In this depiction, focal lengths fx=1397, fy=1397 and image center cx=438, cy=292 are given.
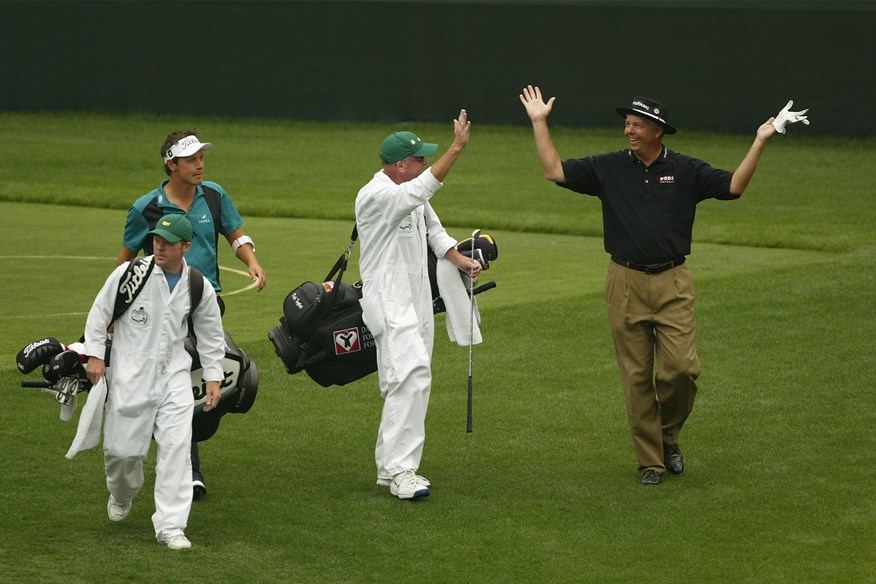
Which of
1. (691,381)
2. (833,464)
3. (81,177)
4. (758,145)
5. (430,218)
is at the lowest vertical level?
(81,177)

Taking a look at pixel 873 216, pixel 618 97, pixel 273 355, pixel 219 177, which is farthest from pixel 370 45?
pixel 273 355

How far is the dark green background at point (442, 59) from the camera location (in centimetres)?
2950

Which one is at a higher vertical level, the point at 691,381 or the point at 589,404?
the point at 691,381

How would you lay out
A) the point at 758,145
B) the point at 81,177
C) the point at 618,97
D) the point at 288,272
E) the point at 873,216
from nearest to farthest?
the point at 758,145 < the point at 288,272 < the point at 873,216 < the point at 81,177 < the point at 618,97

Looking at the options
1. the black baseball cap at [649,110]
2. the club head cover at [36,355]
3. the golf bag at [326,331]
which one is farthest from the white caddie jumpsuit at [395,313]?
the club head cover at [36,355]

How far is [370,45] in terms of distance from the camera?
107ft

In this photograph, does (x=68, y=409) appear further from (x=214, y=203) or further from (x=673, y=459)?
(x=673, y=459)

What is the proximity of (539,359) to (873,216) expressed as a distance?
1020 cm

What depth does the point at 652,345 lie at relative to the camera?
28.6ft

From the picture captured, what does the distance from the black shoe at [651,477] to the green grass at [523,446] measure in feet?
0.40

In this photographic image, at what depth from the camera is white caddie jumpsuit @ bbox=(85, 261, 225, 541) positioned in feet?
23.9

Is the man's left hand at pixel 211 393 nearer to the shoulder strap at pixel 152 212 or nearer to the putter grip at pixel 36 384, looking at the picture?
the putter grip at pixel 36 384

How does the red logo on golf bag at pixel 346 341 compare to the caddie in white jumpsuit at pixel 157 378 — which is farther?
the red logo on golf bag at pixel 346 341

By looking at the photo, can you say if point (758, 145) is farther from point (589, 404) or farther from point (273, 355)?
point (273, 355)
